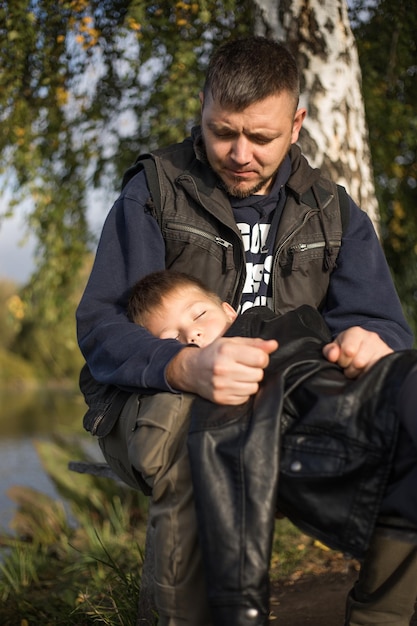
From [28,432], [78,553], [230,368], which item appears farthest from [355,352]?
[28,432]

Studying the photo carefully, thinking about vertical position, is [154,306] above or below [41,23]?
below

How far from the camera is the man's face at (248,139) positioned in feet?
8.42

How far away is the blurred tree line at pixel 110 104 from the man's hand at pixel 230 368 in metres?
2.71

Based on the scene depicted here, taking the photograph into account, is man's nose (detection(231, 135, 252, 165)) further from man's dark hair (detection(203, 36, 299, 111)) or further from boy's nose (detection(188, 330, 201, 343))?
boy's nose (detection(188, 330, 201, 343))

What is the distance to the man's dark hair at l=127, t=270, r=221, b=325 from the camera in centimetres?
242

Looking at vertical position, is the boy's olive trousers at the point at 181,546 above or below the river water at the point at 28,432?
above

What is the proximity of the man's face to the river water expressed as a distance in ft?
14.1

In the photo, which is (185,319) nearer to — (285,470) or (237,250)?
(237,250)

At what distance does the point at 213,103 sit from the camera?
259cm

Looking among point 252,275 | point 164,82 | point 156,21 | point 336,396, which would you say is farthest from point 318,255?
point 164,82

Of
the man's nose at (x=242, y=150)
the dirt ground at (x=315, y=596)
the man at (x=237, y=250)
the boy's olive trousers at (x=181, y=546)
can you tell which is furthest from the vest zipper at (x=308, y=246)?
the dirt ground at (x=315, y=596)

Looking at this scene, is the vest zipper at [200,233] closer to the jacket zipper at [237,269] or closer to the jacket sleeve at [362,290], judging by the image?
the jacket zipper at [237,269]

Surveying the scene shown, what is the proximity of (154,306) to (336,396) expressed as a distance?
73 centimetres

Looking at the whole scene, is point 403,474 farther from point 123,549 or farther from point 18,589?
point 123,549
